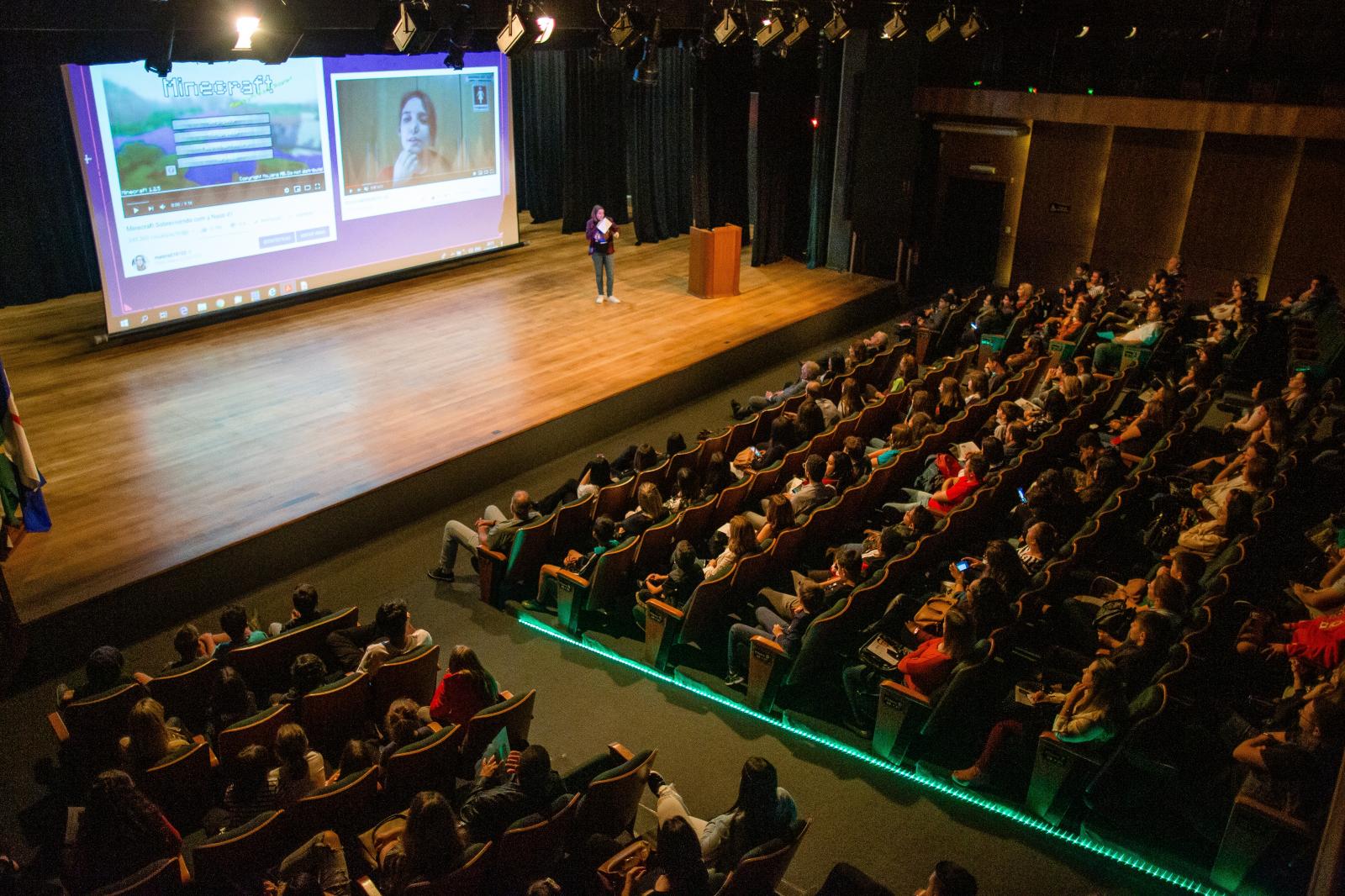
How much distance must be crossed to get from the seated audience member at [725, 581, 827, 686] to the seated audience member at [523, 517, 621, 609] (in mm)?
892

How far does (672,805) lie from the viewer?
343 centimetres

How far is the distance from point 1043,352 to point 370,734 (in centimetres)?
702

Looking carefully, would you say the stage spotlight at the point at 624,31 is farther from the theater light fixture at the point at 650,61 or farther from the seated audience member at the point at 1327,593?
the seated audience member at the point at 1327,593

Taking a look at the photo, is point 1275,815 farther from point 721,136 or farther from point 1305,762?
point 721,136

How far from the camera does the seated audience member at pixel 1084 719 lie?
3699 mm

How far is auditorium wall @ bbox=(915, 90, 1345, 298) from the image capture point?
33.9 feet

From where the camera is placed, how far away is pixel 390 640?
4328 mm

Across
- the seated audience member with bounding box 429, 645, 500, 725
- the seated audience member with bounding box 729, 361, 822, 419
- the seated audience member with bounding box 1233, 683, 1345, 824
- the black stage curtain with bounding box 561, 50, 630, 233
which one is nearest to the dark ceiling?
the black stage curtain with bounding box 561, 50, 630, 233

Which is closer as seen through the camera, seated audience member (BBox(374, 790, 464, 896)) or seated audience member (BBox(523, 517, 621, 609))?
seated audience member (BBox(374, 790, 464, 896))

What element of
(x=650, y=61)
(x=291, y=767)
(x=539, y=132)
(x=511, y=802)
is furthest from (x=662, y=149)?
(x=511, y=802)

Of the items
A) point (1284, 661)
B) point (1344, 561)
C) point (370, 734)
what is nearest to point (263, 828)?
point (370, 734)

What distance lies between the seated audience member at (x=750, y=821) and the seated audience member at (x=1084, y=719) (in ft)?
3.85

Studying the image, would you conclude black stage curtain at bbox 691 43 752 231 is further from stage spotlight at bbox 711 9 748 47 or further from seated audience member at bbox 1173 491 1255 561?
seated audience member at bbox 1173 491 1255 561

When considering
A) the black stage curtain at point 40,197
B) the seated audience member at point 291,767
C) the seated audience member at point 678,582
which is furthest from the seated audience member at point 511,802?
the black stage curtain at point 40,197
